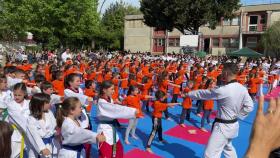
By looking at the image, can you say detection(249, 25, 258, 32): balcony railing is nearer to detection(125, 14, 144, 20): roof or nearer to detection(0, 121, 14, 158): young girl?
detection(125, 14, 144, 20): roof

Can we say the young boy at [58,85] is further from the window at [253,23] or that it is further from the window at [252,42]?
the window at [253,23]

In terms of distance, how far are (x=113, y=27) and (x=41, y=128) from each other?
47684 mm

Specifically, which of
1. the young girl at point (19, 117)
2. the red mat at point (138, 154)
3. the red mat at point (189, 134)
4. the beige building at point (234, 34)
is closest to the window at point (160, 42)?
the beige building at point (234, 34)

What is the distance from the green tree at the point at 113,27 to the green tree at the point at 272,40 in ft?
75.2

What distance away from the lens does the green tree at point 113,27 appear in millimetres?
47406

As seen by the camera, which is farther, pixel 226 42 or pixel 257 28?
pixel 226 42

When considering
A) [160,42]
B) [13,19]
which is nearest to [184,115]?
[13,19]

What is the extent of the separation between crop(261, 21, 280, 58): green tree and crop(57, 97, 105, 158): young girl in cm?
3167

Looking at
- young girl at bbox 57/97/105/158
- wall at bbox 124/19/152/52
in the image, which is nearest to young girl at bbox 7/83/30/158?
young girl at bbox 57/97/105/158

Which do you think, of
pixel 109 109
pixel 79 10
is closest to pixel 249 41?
pixel 79 10

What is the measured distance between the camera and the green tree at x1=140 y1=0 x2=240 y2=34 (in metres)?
27.0

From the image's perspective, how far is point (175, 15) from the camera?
91.6 feet

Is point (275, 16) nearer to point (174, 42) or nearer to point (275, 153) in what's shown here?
point (174, 42)

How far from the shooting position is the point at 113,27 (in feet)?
167
